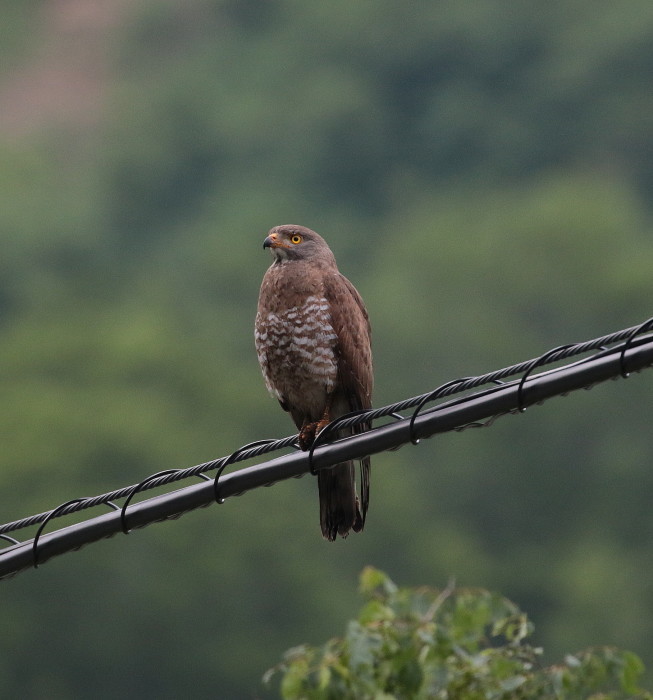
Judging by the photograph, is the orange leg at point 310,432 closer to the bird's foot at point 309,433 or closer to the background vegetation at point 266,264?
the bird's foot at point 309,433

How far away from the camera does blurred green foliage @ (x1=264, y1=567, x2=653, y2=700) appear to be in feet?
14.6

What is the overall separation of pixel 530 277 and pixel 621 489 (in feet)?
24.3

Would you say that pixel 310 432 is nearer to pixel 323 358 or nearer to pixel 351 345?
pixel 323 358

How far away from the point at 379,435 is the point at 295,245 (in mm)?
2375

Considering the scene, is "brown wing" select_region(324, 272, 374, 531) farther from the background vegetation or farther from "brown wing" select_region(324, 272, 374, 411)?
the background vegetation

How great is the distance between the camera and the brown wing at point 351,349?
229 inches

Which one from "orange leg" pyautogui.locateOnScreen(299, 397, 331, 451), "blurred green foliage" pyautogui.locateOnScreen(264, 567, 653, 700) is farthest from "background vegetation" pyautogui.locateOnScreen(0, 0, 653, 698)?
"blurred green foliage" pyautogui.locateOnScreen(264, 567, 653, 700)

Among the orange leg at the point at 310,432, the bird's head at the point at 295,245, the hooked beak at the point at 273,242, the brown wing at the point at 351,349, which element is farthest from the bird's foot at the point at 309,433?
the hooked beak at the point at 273,242

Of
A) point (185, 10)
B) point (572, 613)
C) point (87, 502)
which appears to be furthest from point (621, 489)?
point (185, 10)

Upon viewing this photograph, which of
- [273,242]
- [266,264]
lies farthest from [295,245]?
[266,264]

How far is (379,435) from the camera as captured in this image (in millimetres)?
4105

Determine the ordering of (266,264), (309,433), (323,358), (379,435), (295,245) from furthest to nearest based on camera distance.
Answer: (266,264)
(295,245)
(323,358)
(309,433)
(379,435)

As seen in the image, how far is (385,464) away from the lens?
2652 cm

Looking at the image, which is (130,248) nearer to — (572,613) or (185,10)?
(185,10)
